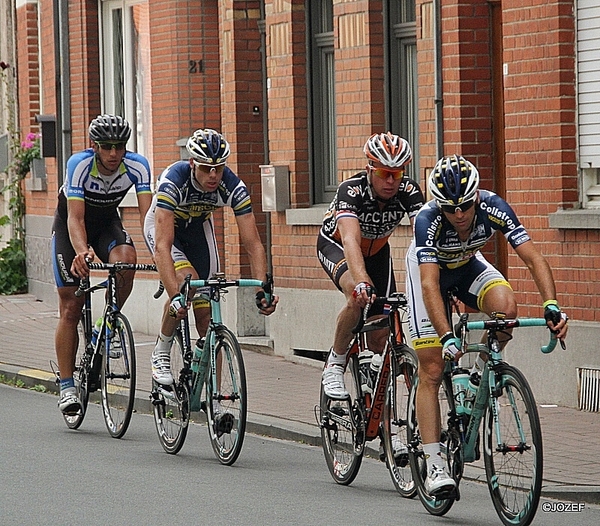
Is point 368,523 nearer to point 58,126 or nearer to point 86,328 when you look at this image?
point 86,328

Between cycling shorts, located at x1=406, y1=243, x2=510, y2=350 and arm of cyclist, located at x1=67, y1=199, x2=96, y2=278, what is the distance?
3065mm

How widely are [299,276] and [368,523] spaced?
740 cm

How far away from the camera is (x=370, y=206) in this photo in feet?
29.0

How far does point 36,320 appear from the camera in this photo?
62.5 ft

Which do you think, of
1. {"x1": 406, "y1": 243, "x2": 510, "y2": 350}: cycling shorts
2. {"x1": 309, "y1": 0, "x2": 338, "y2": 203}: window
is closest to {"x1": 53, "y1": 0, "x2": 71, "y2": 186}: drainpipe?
{"x1": 309, "y1": 0, "x2": 338, "y2": 203}: window

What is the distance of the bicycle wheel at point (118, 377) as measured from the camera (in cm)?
1057

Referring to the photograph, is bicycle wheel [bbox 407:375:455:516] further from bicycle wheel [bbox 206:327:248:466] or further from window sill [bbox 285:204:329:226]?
window sill [bbox 285:204:329:226]

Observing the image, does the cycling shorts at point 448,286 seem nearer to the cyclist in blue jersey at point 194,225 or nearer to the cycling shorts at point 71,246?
the cyclist in blue jersey at point 194,225

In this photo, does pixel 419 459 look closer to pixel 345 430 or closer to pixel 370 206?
pixel 345 430

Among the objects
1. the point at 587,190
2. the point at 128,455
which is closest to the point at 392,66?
the point at 587,190

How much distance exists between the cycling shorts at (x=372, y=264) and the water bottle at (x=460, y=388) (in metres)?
1.38

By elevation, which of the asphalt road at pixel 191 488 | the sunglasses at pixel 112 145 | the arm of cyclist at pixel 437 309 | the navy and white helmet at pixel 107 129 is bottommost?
the asphalt road at pixel 191 488

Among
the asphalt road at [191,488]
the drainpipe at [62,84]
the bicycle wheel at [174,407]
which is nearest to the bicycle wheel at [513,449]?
the asphalt road at [191,488]

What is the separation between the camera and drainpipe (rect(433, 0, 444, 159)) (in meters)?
12.7
